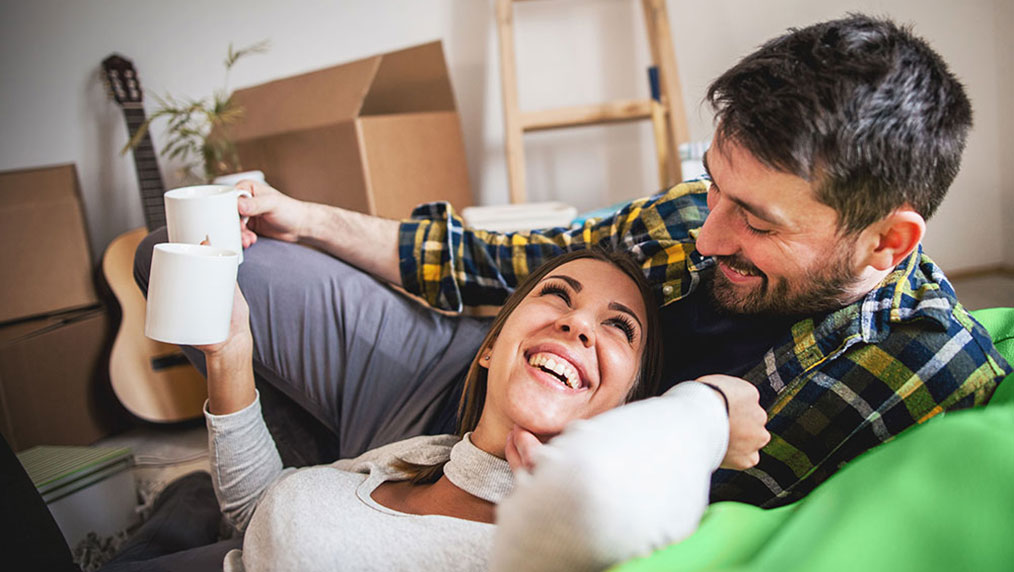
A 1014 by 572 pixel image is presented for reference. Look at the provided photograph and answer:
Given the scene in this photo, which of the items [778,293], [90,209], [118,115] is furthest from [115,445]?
[778,293]

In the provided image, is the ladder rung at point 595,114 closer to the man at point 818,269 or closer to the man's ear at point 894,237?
the man at point 818,269

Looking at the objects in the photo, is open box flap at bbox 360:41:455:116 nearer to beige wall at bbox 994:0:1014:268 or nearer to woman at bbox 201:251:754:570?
woman at bbox 201:251:754:570

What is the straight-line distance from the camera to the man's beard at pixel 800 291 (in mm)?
868

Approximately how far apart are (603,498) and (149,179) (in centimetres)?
214

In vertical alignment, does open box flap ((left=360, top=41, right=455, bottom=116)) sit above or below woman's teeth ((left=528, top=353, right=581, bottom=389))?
above

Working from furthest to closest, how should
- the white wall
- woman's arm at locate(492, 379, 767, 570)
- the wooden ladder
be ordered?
the white wall < the wooden ladder < woman's arm at locate(492, 379, 767, 570)

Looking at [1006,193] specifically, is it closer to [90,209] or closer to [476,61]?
[476,61]

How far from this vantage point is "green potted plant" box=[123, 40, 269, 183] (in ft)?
6.60

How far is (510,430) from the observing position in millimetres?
872

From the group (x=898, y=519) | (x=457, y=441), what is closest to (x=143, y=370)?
(x=457, y=441)

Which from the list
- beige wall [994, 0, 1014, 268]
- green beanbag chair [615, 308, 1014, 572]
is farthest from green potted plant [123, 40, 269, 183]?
beige wall [994, 0, 1014, 268]

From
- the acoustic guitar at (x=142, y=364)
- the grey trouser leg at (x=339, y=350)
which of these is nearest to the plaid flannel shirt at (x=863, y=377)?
the grey trouser leg at (x=339, y=350)

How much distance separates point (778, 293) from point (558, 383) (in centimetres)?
33

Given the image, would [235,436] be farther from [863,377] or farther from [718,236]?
[863,377]
